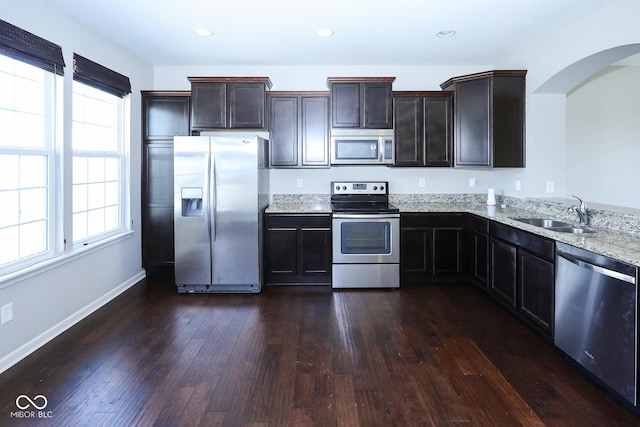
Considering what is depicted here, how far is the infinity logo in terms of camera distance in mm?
2186

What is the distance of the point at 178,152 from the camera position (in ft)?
13.9

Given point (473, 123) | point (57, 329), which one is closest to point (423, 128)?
point (473, 123)

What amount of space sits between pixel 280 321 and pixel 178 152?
210 cm

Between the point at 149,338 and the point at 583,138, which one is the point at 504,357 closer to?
the point at 149,338

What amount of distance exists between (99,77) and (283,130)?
6.40 ft

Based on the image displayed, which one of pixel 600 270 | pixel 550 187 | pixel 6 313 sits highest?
pixel 550 187

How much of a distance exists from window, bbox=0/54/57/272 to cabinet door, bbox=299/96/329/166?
2.51 m

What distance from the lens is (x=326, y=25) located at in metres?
3.61

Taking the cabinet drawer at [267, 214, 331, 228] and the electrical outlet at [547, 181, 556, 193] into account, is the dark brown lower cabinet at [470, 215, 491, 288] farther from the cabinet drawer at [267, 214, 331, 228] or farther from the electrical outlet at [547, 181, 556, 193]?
the cabinet drawer at [267, 214, 331, 228]

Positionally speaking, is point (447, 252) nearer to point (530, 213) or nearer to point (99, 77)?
point (530, 213)

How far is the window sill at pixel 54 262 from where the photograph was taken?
2.67 m

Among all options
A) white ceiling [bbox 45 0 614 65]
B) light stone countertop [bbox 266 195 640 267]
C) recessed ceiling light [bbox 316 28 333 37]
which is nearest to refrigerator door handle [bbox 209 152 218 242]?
light stone countertop [bbox 266 195 640 267]

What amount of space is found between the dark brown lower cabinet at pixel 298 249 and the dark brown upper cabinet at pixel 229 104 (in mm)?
1183

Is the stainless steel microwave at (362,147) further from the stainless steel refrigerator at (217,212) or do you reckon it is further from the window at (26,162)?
the window at (26,162)
